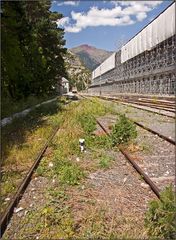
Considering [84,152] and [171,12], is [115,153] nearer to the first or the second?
[84,152]

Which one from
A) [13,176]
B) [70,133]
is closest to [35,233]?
[13,176]

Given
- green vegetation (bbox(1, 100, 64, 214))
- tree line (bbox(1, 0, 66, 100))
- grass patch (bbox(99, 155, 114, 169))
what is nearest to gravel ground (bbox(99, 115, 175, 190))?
grass patch (bbox(99, 155, 114, 169))

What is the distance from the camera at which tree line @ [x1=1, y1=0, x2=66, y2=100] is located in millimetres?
22562

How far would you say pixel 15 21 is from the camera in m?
23.1

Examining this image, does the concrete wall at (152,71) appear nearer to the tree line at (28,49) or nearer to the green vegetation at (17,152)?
the tree line at (28,49)

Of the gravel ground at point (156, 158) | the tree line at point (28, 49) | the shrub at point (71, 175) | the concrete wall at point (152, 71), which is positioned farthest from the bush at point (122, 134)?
the concrete wall at point (152, 71)

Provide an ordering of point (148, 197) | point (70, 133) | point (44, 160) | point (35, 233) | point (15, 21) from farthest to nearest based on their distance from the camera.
Answer: point (15, 21) < point (70, 133) < point (44, 160) < point (148, 197) < point (35, 233)

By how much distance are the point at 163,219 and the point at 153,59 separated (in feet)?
166

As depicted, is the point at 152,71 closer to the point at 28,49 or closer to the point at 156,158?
the point at 28,49

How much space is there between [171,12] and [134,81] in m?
23.6

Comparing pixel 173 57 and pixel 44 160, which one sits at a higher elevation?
pixel 173 57

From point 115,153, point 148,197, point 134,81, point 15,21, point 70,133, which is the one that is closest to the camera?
point 148,197

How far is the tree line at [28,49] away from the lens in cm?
2256

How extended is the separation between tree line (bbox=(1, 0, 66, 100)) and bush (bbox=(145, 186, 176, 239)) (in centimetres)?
1751
